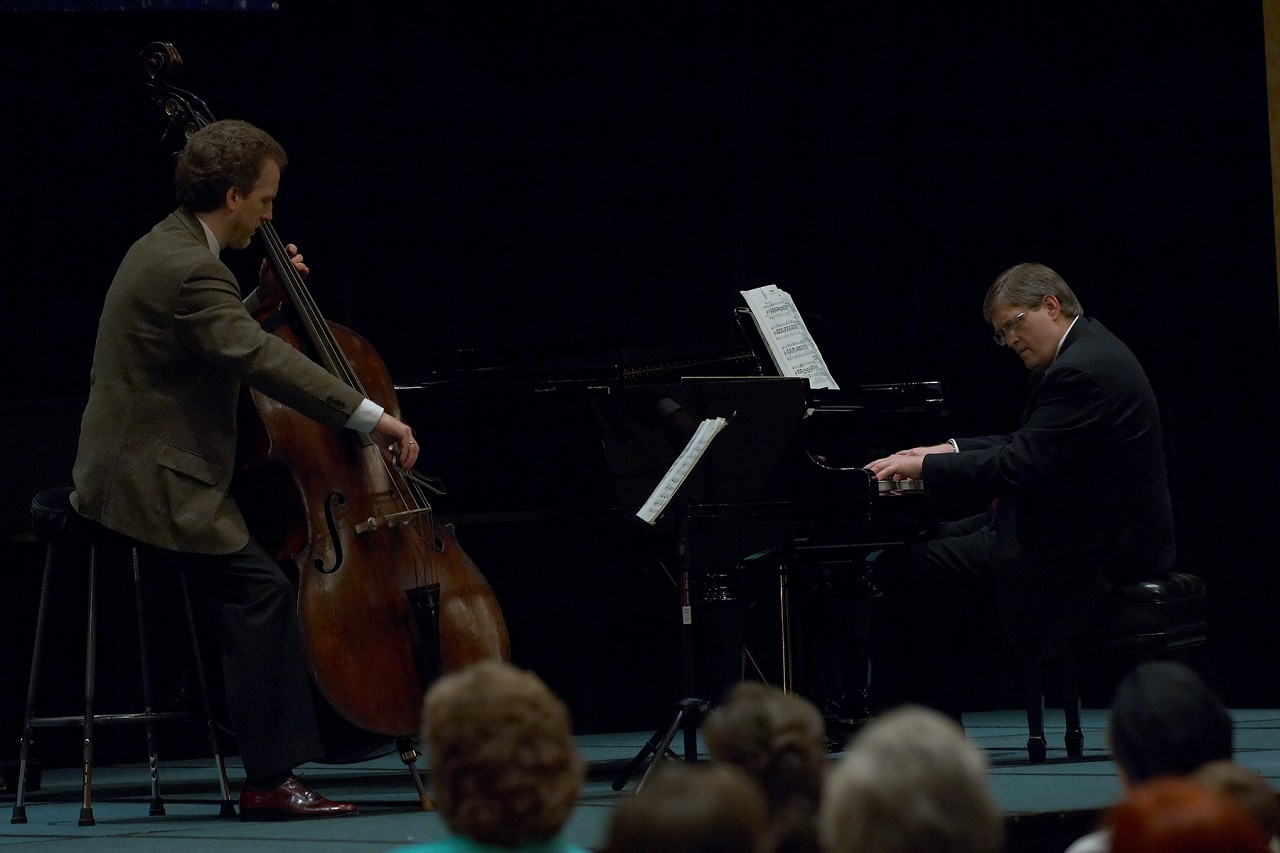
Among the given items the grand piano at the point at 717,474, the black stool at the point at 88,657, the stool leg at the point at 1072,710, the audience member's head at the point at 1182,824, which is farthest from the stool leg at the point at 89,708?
the audience member's head at the point at 1182,824

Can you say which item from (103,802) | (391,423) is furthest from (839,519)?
(103,802)

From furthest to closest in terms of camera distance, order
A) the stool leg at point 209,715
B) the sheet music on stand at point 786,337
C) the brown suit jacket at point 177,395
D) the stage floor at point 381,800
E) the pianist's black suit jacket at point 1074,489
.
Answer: the sheet music on stand at point 786,337 → the pianist's black suit jacket at point 1074,489 → the stool leg at point 209,715 → the brown suit jacket at point 177,395 → the stage floor at point 381,800

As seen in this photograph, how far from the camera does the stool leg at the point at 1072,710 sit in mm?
4598

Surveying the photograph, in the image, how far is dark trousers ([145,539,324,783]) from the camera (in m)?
3.64

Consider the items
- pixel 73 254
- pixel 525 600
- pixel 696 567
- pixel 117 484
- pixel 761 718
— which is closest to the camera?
pixel 761 718

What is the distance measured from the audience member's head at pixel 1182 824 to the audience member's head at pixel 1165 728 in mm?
545

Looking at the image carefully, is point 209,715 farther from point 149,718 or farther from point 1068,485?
point 1068,485

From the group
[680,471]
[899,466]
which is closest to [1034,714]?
[899,466]

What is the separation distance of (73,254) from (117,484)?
78.7 inches

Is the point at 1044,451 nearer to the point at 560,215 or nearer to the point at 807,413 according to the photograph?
the point at 807,413

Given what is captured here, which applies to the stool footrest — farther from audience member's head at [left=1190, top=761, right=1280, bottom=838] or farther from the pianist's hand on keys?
audience member's head at [left=1190, top=761, right=1280, bottom=838]

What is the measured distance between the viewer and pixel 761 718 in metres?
1.74

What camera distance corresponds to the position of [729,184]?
624 cm

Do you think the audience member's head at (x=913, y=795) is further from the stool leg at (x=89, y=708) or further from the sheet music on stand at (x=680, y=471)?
the stool leg at (x=89, y=708)
